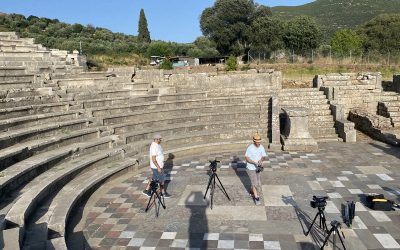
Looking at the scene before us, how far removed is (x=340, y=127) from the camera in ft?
42.8

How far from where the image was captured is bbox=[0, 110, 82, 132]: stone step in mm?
8761

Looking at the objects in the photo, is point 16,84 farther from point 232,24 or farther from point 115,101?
point 232,24

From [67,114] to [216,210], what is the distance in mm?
6209

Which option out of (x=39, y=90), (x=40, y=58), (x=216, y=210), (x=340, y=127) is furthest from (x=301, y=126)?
(x=40, y=58)

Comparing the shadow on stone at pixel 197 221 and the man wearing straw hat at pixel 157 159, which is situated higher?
the man wearing straw hat at pixel 157 159

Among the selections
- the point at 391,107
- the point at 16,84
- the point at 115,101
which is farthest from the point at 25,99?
the point at 391,107

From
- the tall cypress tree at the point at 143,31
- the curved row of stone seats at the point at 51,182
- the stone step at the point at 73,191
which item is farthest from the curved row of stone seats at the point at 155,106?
the tall cypress tree at the point at 143,31

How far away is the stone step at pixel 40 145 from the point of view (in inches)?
289

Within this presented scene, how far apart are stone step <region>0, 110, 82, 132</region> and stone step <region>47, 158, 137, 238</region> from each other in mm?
2427

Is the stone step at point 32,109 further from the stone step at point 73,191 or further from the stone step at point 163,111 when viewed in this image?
the stone step at point 73,191

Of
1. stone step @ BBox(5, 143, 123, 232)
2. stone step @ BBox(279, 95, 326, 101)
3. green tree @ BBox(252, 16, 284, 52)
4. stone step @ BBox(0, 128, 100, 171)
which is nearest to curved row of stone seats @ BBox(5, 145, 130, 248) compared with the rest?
stone step @ BBox(5, 143, 123, 232)

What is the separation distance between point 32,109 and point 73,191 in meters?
4.14

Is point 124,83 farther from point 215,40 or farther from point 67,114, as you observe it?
point 215,40

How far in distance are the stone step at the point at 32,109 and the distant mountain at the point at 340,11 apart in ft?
218
